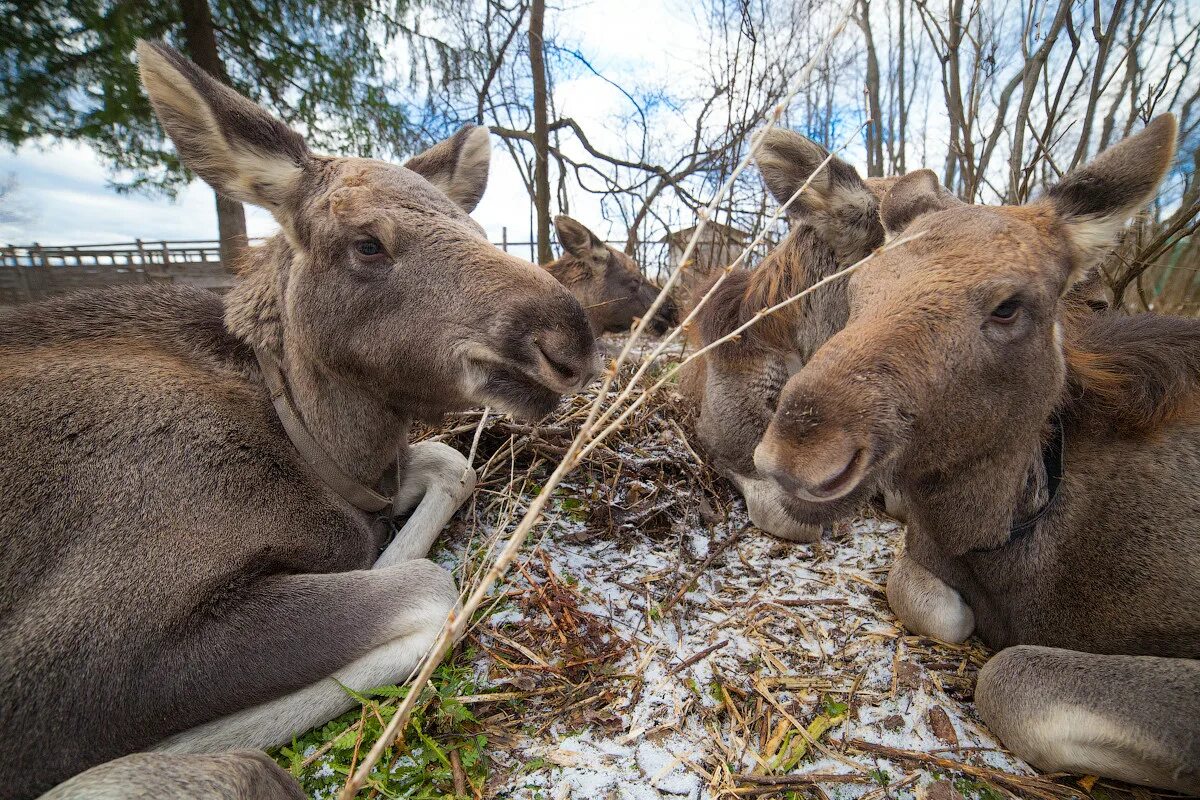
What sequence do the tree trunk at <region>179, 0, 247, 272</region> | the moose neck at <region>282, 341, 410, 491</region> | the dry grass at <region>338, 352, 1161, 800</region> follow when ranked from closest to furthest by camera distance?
the dry grass at <region>338, 352, 1161, 800</region>, the moose neck at <region>282, 341, 410, 491</region>, the tree trunk at <region>179, 0, 247, 272</region>

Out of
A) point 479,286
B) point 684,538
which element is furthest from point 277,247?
point 684,538

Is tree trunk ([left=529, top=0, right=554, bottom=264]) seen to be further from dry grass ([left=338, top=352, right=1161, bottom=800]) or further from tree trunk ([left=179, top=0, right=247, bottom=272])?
dry grass ([left=338, top=352, right=1161, bottom=800])

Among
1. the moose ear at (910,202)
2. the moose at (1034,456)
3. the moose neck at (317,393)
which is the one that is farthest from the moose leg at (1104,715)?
the moose neck at (317,393)

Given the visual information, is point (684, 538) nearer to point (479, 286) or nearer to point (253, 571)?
point (479, 286)

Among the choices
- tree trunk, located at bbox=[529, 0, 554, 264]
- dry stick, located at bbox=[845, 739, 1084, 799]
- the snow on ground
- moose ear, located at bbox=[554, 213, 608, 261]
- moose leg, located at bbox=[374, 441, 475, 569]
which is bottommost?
dry stick, located at bbox=[845, 739, 1084, 799]

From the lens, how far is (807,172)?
10.8ft

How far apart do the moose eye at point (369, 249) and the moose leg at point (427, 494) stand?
4.17 ft

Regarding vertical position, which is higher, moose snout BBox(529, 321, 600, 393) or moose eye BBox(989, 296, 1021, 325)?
moose eye BBox(989, 296, 1021, 325)

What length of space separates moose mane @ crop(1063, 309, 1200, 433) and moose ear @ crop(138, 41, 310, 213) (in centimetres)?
361

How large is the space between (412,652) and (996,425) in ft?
7.84

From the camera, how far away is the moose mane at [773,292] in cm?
347

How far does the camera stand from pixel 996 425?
2.14 metres

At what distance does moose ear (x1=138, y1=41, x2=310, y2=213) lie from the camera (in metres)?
2.32

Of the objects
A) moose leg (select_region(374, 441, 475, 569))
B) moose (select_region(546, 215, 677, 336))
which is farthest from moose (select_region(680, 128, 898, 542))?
moose (select_region(546, 215, 677, 336))
